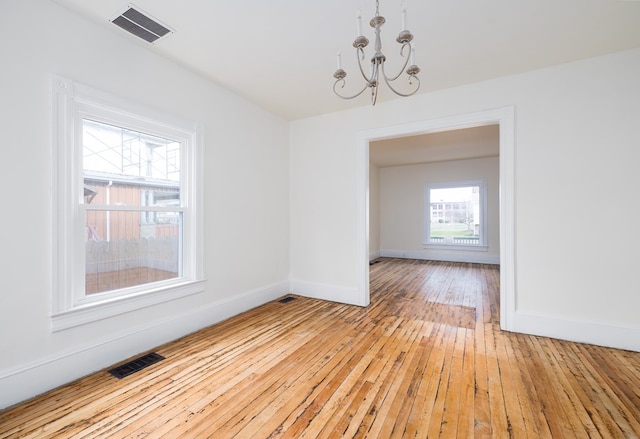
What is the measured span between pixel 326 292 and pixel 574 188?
3.15m

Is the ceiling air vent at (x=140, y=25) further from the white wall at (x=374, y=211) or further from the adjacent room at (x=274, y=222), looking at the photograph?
the white wall at (x=374, y=211)

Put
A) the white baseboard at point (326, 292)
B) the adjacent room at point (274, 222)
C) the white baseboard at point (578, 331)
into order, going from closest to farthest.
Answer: the adjacent room at point (274, 222) → the white baseboard at point (578, 331) → the white baseboard at point (326, 292)

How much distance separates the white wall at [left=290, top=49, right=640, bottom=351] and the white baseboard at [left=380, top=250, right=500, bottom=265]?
483cm

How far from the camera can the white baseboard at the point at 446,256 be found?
730cm

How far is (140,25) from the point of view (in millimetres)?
2211

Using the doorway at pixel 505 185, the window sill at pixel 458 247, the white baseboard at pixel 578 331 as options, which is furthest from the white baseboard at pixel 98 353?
the window sill at pixel 458 247

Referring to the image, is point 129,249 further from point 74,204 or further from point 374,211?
point 374,211

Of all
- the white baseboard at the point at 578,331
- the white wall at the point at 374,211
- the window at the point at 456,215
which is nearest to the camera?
the white baseboard at the point at 578,331

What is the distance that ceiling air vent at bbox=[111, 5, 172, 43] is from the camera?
6.88ft

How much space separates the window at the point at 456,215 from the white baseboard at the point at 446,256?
0.19 meters

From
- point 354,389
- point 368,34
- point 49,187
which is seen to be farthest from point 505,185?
point 49,187

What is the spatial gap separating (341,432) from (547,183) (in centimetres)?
306

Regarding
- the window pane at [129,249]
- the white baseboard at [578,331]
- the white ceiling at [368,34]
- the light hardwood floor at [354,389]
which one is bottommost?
the light hardwood floor at [354,389]

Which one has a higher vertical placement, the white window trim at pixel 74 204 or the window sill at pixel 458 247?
the white window trim at pixel 74 204
